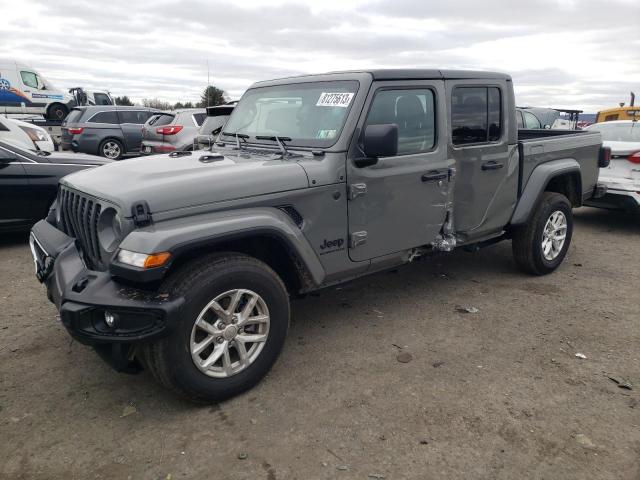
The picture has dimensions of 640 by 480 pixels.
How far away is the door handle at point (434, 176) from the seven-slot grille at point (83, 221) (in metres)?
2.30

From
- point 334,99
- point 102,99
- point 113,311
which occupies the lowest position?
point 113,311

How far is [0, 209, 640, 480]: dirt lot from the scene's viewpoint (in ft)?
8.29

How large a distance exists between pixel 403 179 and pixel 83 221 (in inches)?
86.0

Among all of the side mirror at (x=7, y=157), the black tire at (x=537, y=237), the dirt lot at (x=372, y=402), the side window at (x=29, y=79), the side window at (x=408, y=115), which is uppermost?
the side window at (x=29, y=79)

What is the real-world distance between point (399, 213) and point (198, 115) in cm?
920

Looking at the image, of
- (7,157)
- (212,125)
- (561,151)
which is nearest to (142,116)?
(212,125)

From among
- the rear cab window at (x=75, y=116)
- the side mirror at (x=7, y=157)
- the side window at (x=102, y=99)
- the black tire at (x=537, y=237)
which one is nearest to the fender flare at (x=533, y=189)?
the black tire at (x=537, y=237)

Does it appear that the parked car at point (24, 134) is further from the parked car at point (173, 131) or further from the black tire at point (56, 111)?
the black tire at point (56, 111)

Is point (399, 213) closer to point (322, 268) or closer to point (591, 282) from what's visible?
point (322, 268)

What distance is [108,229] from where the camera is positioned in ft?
9.49

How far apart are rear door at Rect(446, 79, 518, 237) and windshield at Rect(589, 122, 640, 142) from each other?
3.94 meters

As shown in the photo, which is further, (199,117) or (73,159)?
(199,117)

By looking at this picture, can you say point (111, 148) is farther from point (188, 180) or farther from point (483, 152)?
point (188, 180)

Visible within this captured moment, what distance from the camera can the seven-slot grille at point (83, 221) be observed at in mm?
2955
